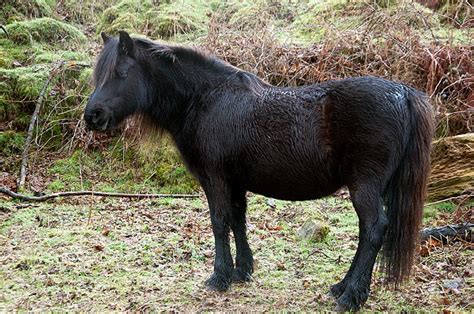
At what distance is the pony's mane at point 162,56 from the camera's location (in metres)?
4.92

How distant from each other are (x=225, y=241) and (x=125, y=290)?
995 millimetres

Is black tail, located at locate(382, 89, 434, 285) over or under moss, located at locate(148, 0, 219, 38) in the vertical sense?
under

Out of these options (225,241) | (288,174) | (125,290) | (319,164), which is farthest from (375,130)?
(125,290)

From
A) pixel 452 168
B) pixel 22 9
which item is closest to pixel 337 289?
pixel 452 168

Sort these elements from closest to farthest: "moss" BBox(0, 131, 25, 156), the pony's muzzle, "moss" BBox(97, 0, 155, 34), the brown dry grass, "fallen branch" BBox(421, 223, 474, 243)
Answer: the pony's muzzle → "fallen branch" BBox(421, 223, 474, 243) → the brown dry grass → "moss" BBox(0, 131, 25, 156) → "moss" BBox(97, 0, 155, 34)

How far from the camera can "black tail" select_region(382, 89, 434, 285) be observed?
4316mm

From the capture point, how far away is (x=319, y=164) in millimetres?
4480

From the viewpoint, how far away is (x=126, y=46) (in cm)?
493

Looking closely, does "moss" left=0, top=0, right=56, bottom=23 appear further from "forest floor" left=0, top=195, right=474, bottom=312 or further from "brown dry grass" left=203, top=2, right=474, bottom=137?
"forest floor" left=0, top=195, right=474, bottom=312

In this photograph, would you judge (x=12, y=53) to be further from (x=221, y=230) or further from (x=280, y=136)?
(x=280, y=136)

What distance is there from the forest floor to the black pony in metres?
0.34

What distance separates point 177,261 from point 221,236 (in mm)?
1029

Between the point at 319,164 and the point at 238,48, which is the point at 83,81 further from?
the point at 319,164

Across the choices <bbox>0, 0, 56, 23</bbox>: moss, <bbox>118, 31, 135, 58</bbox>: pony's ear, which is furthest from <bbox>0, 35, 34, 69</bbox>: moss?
<bbox>118, 31, 135, 58</bbox>: pony's ear
